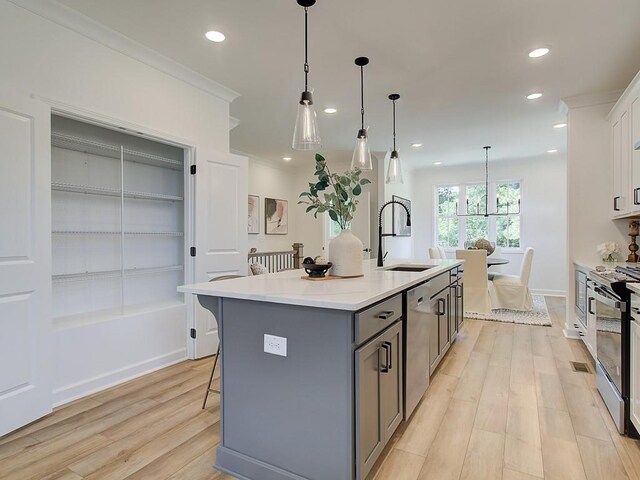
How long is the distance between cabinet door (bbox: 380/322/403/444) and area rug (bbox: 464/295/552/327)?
3526 millimetres

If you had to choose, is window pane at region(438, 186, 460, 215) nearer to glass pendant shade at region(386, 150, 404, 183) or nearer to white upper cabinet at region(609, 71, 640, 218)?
white upper cabinet at region(609, 71, 640, 218)

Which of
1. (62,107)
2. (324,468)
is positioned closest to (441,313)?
(324,468)

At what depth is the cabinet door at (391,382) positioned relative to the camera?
177 centimetres

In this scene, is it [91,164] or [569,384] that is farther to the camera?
[91,164]

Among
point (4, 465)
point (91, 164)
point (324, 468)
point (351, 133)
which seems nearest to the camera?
point (324, 468)

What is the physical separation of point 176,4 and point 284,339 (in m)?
2.27

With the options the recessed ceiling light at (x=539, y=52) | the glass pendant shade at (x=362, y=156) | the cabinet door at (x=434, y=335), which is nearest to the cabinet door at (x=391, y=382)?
the cabinet door at (x=434, y=335)

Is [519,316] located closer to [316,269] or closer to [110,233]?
[316,269]

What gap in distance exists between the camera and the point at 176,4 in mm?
2344

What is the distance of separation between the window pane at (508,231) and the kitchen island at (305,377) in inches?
249

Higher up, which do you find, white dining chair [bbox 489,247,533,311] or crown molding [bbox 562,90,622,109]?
crown molding [bbox 562,90,622,109]

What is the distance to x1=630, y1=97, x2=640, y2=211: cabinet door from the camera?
2848 millimetres

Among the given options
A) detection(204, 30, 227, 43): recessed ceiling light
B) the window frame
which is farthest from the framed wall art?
detection(204, 30, 227, 43): recessed ceiling light

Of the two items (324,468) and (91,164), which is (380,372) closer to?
(324,468)
